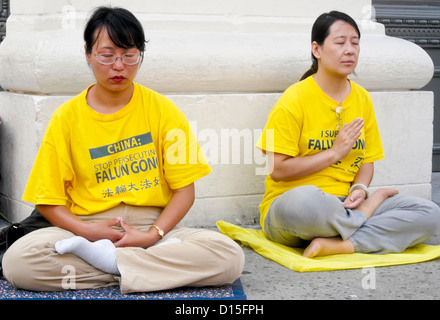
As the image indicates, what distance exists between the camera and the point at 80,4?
146 inches

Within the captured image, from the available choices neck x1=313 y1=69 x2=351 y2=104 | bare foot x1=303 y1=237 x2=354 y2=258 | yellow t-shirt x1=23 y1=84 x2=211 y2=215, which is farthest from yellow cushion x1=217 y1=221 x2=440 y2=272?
neck x1=313 y1=69 x2=351 y2=104

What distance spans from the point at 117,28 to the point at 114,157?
1.77 feet

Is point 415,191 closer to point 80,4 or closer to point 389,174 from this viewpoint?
point 389,174

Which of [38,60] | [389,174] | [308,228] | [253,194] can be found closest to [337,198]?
[308,228]

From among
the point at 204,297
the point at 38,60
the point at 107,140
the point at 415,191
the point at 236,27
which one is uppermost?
the point at 236,27

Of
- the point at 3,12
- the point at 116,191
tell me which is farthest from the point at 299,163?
the point at 3,12

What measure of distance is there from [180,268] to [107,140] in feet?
2.05

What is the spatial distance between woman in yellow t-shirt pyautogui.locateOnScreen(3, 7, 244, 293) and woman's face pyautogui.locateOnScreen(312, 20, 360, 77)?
843 mm

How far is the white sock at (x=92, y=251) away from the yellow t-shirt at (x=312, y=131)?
39.4 inches

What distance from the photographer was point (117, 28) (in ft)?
9.04

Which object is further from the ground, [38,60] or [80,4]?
[80,4]

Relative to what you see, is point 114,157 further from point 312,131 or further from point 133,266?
point 312,131

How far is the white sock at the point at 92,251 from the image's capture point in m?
2.68
